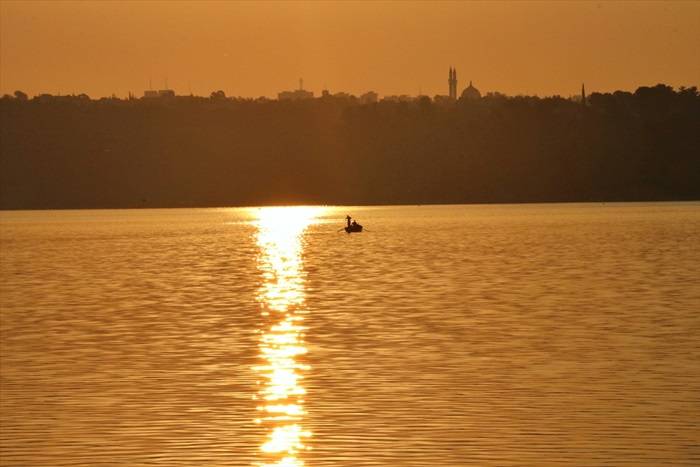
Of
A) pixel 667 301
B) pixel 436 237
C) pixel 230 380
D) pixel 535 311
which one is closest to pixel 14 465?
pixel 230 380

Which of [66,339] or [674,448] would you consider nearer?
[674,448]

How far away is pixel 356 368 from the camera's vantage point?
3294 cm

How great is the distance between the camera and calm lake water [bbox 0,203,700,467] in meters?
23.6

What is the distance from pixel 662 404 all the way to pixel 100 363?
43.0 ft

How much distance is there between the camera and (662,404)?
88.3ft

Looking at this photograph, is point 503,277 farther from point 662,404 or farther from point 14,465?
point 14,465

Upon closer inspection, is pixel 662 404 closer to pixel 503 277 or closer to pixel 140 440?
pixel 140 440

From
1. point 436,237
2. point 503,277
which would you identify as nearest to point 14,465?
point 503,277

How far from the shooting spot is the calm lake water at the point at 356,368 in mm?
23594

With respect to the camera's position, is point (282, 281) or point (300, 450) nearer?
point (300, 450)

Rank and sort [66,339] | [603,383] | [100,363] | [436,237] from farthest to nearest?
[436,237] < [66,339] < [100,363] < [603,383]

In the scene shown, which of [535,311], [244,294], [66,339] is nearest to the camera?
[66,339]

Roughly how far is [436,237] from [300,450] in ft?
319

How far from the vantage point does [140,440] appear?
24219 mm
